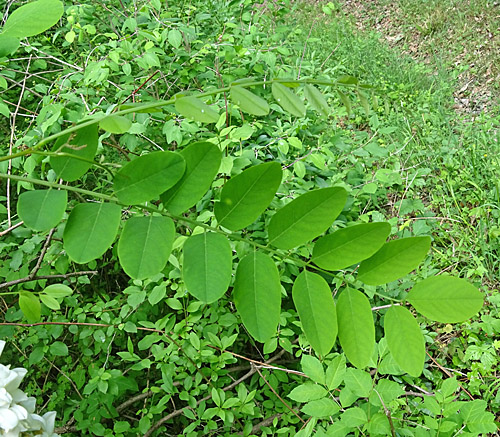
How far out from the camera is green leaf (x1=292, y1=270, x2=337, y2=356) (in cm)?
52

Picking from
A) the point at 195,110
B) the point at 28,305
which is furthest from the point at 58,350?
the point at 195,110

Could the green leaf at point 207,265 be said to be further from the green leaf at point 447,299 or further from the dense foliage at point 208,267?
the green leaf at point 447,299

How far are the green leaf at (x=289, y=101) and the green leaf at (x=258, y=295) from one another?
0.19 meters

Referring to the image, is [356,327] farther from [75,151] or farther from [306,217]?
[75,151]

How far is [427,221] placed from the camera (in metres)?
2.66

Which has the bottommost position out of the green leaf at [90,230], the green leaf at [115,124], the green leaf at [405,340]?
the green leaf at [405,340]

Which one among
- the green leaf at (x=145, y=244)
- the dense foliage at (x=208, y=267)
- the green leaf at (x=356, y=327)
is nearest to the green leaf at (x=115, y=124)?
the dense foliage at (x=208, y=267)

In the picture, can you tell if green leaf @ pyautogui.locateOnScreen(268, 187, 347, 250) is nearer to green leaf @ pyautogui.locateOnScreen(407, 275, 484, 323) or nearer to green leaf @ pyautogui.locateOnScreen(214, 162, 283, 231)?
green leaf @ pyautogui.locateOnScreen(214, 162, 283, 231)

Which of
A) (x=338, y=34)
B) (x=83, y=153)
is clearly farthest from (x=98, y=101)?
(x=338, y=34)

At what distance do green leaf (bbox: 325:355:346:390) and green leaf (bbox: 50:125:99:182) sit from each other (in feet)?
3.13

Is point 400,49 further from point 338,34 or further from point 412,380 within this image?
point 412,380

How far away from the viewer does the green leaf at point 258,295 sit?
20.1 inches

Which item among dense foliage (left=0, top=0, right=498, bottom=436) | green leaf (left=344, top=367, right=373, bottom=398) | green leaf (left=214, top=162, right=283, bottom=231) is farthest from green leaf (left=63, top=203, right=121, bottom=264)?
green leaf (left=344, top=367, right=373, bottom=398)

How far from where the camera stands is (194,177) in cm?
55
